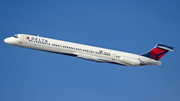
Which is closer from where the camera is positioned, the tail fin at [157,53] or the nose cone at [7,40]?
the tail fin at [157,53]

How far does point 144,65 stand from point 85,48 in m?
17.0

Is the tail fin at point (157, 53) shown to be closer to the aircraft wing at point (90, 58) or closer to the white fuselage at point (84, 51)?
the white fuselage at point (84, 51)

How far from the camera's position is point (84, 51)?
67062mm

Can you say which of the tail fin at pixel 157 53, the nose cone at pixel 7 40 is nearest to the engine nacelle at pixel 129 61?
the tail fin at pixel 157 53

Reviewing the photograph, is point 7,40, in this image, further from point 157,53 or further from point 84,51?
point 157,53

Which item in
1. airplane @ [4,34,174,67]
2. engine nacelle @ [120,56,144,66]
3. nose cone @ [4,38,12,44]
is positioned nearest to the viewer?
airplane @ [4,34,174,67]

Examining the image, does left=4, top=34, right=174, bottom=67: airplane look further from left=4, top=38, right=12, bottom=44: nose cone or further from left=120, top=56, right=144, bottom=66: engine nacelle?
left=4, top=38, right=12, bottom=44: nose cone

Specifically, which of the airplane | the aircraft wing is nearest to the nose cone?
the airplane

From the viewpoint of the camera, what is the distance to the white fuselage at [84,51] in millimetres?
67062

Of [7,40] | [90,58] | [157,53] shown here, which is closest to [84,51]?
[90,58]

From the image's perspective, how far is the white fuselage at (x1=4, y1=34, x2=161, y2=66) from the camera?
6706 centimetres

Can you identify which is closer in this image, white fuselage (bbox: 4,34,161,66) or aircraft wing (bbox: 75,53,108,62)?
aircraft wing (bbox: 75,53,108,62)

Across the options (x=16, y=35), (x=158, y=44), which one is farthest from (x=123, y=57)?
(x=16, y=35)

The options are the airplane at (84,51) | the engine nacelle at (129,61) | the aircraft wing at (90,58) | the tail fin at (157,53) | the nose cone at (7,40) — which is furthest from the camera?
the nose cone at (7,40)
